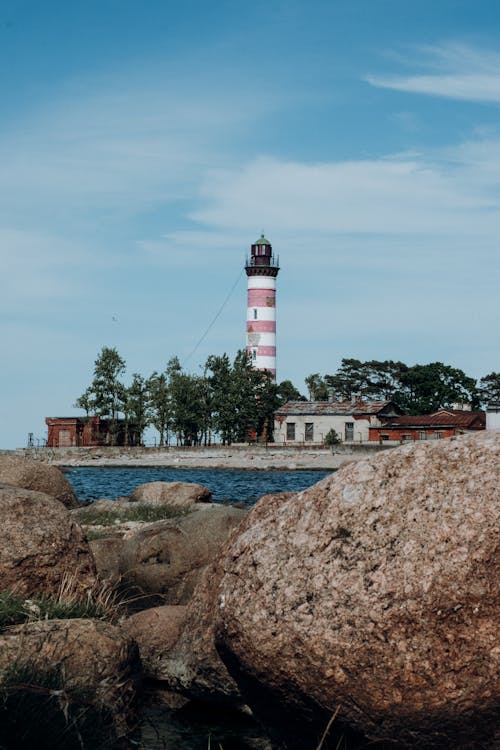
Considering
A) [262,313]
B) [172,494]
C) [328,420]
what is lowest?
[172,494]

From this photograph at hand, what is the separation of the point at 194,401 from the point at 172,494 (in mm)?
57776

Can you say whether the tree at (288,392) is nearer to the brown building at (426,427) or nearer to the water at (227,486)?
the brown building at (426,427)

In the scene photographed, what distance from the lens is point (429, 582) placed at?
5.34 m

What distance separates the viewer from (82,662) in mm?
6695

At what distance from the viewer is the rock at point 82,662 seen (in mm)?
6238

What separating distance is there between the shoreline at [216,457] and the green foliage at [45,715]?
196ft

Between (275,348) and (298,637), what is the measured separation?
253 ft

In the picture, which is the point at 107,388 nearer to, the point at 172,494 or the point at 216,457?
the point at 216,457

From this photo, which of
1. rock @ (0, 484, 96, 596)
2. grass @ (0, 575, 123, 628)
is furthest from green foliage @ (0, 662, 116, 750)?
rock @ (0, 484, 96, 596)

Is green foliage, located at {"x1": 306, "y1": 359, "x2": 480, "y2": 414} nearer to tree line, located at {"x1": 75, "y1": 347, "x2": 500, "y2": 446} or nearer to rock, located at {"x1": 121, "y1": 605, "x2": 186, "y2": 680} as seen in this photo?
tree line, located at {"x1": 75, "y1": 347, "x2": 500, "y2": 446}

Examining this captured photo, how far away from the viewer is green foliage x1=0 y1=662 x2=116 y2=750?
5.43 meters

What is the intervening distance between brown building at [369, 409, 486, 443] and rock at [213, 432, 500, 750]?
226 ft

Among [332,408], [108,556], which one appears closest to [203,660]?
[108,556]

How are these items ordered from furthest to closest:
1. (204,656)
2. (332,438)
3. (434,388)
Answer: (434,388) < (332,438) < (204,656)
